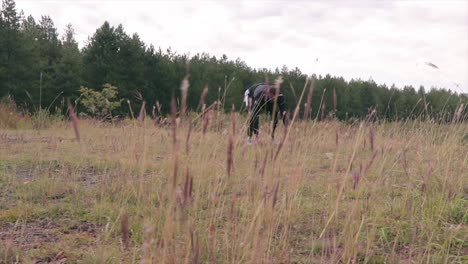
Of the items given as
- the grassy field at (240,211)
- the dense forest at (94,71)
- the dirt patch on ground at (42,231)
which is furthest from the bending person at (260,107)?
the dense forest at (94,71)

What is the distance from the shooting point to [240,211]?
2404 mm

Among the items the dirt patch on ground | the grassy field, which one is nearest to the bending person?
the grassy field

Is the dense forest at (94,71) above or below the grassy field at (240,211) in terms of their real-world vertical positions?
above

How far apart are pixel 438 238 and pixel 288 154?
95 centimetres

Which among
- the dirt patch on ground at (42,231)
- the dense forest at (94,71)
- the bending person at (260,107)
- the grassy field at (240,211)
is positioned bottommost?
the dirt patch on ground at (42,231)

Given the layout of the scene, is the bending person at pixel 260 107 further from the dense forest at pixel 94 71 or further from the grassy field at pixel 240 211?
the dense forest at pixel 94 71

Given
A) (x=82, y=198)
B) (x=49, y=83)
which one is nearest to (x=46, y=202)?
(x=82, y=198)

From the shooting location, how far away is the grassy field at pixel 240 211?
165cm

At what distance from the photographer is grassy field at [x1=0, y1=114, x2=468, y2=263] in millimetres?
1653

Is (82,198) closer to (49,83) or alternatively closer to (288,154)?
(288,154)

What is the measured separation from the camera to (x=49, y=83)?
24.1m

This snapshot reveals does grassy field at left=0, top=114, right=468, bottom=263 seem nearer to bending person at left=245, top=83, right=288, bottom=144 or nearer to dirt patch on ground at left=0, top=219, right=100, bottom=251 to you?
dirt patch on ground at left=0, top=219, right=100, bottom=251

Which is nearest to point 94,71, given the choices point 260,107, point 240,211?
point 260,107

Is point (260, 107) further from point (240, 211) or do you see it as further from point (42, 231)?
point (42, 231)
